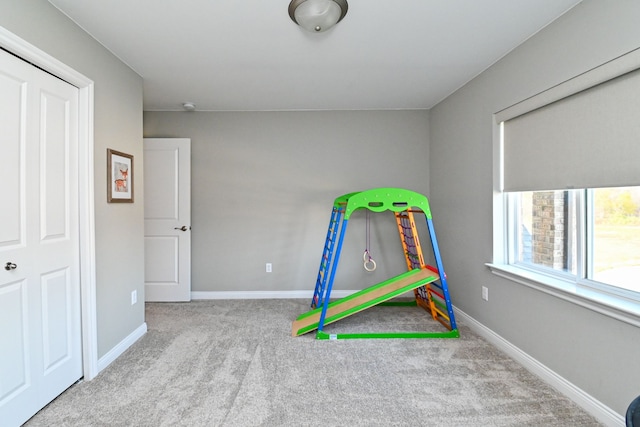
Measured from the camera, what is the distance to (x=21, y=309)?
169 cm

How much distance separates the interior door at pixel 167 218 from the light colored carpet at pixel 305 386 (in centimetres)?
92

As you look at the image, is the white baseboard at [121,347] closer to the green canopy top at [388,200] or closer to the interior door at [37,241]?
the interior door at [37,241]

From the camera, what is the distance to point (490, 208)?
2.71 meters

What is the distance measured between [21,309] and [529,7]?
3437mm

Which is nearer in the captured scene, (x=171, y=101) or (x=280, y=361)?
(x=280, y=361)

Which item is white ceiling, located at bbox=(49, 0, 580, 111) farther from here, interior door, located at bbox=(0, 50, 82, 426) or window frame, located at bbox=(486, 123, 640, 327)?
window frame, located at bbox=(486, 123, 640, 327)

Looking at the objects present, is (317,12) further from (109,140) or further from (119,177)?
(119,177)

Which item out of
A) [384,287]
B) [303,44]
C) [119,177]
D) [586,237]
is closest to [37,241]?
[119,177]

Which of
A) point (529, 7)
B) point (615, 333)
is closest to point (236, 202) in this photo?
point (529, 7)

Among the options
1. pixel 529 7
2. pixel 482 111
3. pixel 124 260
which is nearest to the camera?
pixel 529 7

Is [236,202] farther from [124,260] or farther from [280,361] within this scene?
[280,361]

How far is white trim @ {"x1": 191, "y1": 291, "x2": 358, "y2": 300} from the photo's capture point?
156 inches

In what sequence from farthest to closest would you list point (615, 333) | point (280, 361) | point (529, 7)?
1. point (280, 361)
2. point (529, 7)
3. point (615, 333)

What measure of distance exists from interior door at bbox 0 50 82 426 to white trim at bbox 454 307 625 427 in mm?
3205
